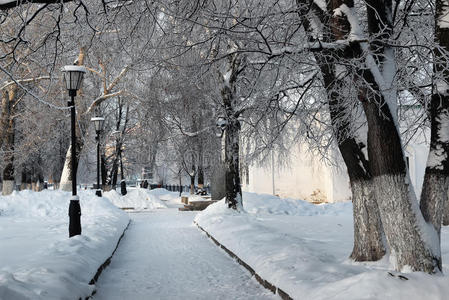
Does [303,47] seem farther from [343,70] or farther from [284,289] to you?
[284,289]

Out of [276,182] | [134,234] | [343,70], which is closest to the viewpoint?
[343,70]

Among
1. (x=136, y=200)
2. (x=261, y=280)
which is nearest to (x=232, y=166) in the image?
(x=261, y=280)

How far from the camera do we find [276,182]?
3200 centimetres

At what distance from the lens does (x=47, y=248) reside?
8.56 m

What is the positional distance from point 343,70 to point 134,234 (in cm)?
1004

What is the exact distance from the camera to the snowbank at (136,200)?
100 feet

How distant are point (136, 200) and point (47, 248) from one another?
23120 mm

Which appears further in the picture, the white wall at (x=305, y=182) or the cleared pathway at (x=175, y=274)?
the white wall at (x=305, y=182)

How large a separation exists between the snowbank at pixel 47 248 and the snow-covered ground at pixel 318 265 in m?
2.70

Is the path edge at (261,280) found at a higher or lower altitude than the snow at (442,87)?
lower

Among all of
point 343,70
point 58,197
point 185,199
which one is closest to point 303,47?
point 343,70

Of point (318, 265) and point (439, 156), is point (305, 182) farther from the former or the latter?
point (439, 156)

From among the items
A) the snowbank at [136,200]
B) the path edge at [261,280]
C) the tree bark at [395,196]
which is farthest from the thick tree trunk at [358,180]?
the snowbank at [136,200]

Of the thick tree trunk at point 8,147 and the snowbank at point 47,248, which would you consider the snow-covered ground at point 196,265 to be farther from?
the thick tree trunk at point 8,147
